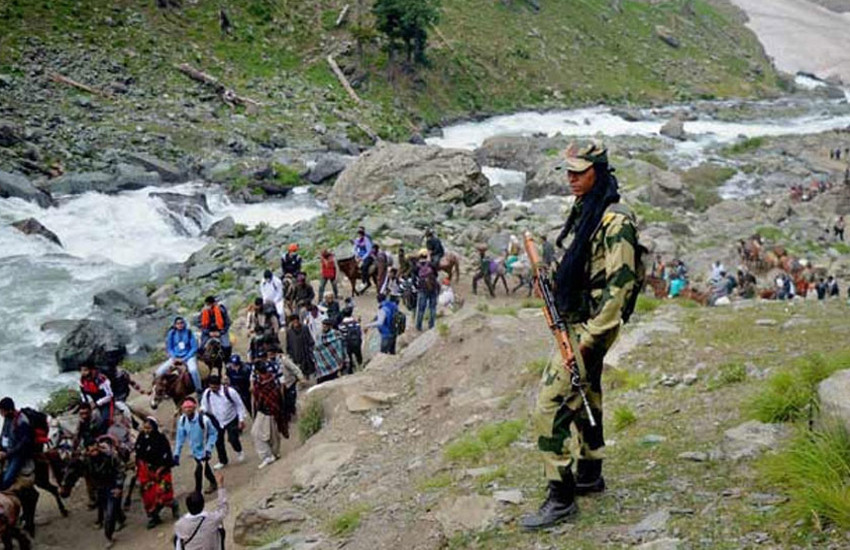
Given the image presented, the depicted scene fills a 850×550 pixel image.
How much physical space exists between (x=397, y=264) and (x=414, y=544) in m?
14.2

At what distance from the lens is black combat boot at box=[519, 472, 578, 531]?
5570mm

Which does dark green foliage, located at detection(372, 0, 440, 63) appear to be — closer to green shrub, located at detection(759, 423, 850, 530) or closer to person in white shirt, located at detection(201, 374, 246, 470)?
person in white shirt, located at detection(201, 374, 246, 470)

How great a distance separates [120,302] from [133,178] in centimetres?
1145

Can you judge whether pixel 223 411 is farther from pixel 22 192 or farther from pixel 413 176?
pixel 22 192

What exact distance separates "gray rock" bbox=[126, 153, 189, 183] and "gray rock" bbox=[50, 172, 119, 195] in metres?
2.19

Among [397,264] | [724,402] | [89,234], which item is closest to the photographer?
[724,402]

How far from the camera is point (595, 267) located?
5.34 metres

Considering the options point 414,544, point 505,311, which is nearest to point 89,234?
point 505,311

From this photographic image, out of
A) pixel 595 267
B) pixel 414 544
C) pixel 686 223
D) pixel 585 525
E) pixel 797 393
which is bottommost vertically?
pixel 686 223

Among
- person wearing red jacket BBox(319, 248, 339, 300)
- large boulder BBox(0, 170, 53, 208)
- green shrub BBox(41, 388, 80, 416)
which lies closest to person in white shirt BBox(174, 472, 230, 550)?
green shrub BBox(41, 388, 80, 416)

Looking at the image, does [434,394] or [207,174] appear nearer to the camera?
[434,394]

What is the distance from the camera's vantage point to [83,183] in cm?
3088

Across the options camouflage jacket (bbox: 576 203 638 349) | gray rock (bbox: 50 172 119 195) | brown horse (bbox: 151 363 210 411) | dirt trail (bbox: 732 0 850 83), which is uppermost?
dirt trail (bbox: 732 0 850 83)

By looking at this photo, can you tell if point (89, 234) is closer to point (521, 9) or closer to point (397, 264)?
point (397, 264)
